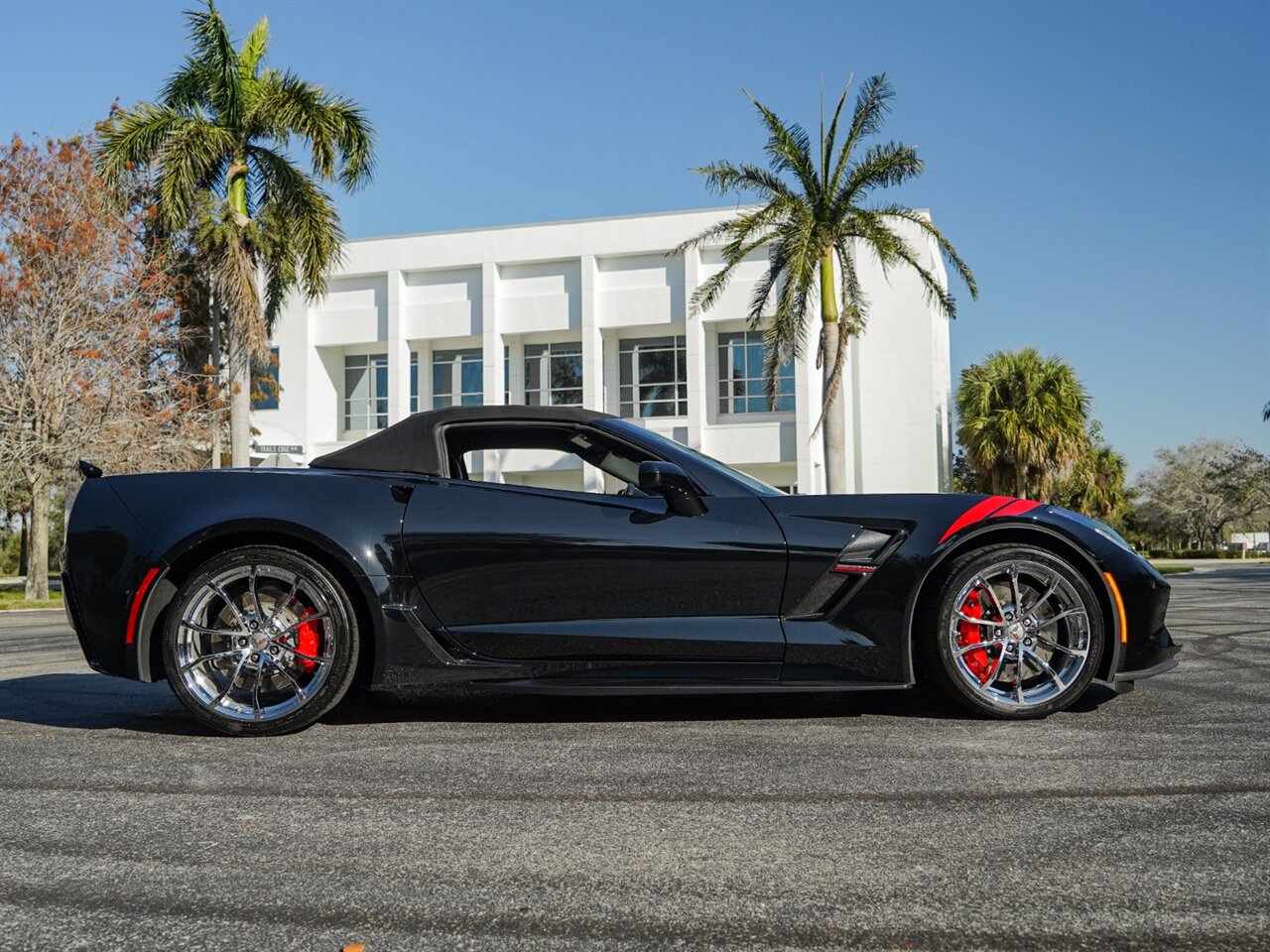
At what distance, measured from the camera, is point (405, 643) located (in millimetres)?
4320

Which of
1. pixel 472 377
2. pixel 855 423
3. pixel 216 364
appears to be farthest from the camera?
pixel 855 423

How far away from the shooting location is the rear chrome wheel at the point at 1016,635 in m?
4.34

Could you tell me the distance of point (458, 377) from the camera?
36.1 metres

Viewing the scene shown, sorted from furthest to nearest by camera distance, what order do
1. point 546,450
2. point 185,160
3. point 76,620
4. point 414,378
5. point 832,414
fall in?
point 414,378, point 832,414, point 185,160, point 546,450, point 76,620

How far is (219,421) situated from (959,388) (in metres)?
23.9

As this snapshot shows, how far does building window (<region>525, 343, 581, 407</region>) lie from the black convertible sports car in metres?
30.2

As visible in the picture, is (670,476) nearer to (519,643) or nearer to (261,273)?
(519,643)

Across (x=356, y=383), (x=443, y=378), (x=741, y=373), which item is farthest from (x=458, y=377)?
(x=741, y=373)

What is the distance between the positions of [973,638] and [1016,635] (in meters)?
0.16

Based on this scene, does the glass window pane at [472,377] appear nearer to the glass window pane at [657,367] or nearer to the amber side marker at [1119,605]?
the glass window pane at [657,367]

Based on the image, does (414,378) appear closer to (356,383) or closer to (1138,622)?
(356,383)

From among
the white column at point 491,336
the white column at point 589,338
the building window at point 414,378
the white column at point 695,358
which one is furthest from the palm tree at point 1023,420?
the building window at point 414,378

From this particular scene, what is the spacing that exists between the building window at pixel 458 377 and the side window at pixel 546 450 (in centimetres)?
3114

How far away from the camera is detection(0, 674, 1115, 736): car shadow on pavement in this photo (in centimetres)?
460
